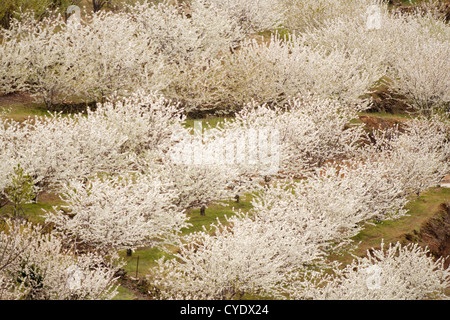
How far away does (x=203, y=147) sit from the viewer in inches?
1017

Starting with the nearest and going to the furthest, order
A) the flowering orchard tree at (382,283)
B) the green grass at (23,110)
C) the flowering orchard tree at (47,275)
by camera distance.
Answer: the flowering orchard tree at (47,275)
the flowering orchard tree at (382,283)
the green grass at (23,110)

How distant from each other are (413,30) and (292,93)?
15.4 metres

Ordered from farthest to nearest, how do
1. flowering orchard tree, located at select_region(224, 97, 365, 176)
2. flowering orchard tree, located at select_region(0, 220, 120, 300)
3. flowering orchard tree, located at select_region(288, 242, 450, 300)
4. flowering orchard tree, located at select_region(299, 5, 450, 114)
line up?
flowering orchard tree, located at select_region(299, 5, 450, 114), flowering orchard tree, located at select_region(224, 97, 365, 176), flowering orchard tree, located at select_region(288, 242, 450, 300), flowering orchard tree, located at select_region(0, 220, 120, 300)

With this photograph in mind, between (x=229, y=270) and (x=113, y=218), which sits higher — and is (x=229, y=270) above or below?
below

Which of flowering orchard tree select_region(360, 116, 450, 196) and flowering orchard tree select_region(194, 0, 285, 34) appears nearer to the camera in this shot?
flowering orchard tree select_region(360, 116, 450, 196)

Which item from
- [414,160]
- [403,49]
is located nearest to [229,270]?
[414,160]

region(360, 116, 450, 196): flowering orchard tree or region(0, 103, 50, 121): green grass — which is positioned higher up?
region(0, 103, 50, 121): green grass

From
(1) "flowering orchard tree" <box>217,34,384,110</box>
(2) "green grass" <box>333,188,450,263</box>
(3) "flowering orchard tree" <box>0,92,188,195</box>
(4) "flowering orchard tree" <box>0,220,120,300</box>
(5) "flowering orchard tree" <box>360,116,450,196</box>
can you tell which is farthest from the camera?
(1) "flowering orchard tree" <box>217,34,384,110</box>

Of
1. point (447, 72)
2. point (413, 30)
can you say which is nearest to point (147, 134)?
point (447, 72)

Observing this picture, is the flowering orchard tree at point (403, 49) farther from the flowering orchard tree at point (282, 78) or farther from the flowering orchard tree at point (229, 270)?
the flowering orchard tree at point (229, 270)

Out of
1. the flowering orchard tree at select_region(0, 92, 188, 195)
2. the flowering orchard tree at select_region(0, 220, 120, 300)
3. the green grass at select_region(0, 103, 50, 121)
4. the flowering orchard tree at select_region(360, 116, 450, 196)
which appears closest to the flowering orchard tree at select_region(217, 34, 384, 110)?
the flowering orchard tree at select_region(360, 116, 450, 196)

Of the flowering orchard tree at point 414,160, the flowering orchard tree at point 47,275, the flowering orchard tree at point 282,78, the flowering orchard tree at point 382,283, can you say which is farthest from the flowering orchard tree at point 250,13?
the flowering orchard tree at point 47,275

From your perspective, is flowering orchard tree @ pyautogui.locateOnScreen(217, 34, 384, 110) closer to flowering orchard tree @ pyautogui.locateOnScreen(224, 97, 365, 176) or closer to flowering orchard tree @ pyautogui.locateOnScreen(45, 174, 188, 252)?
flowering orchard tree @ pyautogui.locateOnScreen(224, 97, 365, 176)

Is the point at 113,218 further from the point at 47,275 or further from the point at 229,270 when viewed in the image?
the point at 229,270
